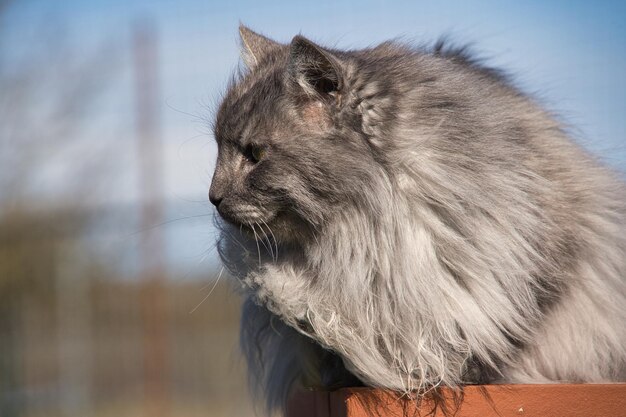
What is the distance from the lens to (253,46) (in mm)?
2631

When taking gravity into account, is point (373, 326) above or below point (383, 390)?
above

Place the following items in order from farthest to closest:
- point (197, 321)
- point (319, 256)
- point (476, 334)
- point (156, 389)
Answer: point (197, 321), point (156, 389), point (319, 256), point (476, 334)

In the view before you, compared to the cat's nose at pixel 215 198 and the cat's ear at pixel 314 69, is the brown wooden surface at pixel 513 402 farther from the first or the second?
the cat's ear at pixel 314 69

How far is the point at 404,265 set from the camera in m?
2.12

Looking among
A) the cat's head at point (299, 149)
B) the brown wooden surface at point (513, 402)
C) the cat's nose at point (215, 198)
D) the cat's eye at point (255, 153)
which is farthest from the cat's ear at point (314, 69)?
the brown wooden surface at point (513, 402)

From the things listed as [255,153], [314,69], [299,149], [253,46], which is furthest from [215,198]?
[253,46]

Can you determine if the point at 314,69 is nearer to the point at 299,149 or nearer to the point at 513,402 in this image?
the point at 299,149

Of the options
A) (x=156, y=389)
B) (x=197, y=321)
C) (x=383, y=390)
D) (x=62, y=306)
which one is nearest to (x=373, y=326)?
(x=383, y=390)

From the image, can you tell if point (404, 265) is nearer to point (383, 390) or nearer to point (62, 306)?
point (383, 390)

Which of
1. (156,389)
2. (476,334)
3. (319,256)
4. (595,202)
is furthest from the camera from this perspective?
(156,389)

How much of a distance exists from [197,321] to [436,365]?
4.01 meters

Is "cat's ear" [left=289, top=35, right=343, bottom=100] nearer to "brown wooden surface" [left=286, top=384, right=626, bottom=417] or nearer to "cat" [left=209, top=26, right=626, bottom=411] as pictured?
"cat" [left=209, top=26, right=626, bottom=411]

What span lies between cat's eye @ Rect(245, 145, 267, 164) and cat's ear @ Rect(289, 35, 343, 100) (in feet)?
0.69

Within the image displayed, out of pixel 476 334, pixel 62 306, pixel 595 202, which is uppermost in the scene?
pixel 595 202
